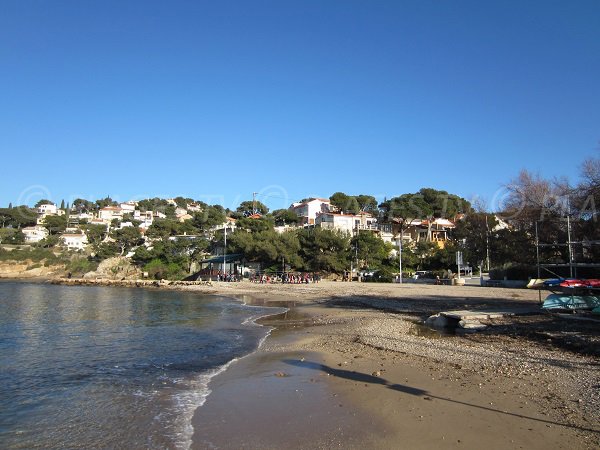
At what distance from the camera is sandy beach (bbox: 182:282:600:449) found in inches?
264

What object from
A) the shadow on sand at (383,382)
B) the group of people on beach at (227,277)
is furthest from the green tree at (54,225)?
the shadow on sand at (383,382)

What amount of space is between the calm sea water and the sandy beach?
0.80 meters

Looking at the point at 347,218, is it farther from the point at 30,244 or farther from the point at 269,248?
the point at 30,244

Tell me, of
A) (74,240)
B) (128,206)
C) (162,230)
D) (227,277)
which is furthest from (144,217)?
(227,277)

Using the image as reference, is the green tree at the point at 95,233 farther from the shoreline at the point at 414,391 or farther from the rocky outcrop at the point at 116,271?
the shoreline at the point at 414,391

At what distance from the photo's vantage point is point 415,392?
8.84 meters

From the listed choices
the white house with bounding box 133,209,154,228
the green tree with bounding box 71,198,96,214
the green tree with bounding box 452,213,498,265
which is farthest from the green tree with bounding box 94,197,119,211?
the green tree with bounding box 452,213,498,265

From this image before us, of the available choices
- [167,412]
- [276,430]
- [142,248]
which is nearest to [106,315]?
[167,412]

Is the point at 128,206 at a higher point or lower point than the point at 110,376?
higher

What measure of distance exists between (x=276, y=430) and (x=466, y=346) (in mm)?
8148

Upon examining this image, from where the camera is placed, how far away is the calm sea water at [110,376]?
7.68 m

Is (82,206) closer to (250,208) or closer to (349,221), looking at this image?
(250,208)

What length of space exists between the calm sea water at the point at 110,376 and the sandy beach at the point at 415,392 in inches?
31.3

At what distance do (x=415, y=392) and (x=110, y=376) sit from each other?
7989mm
